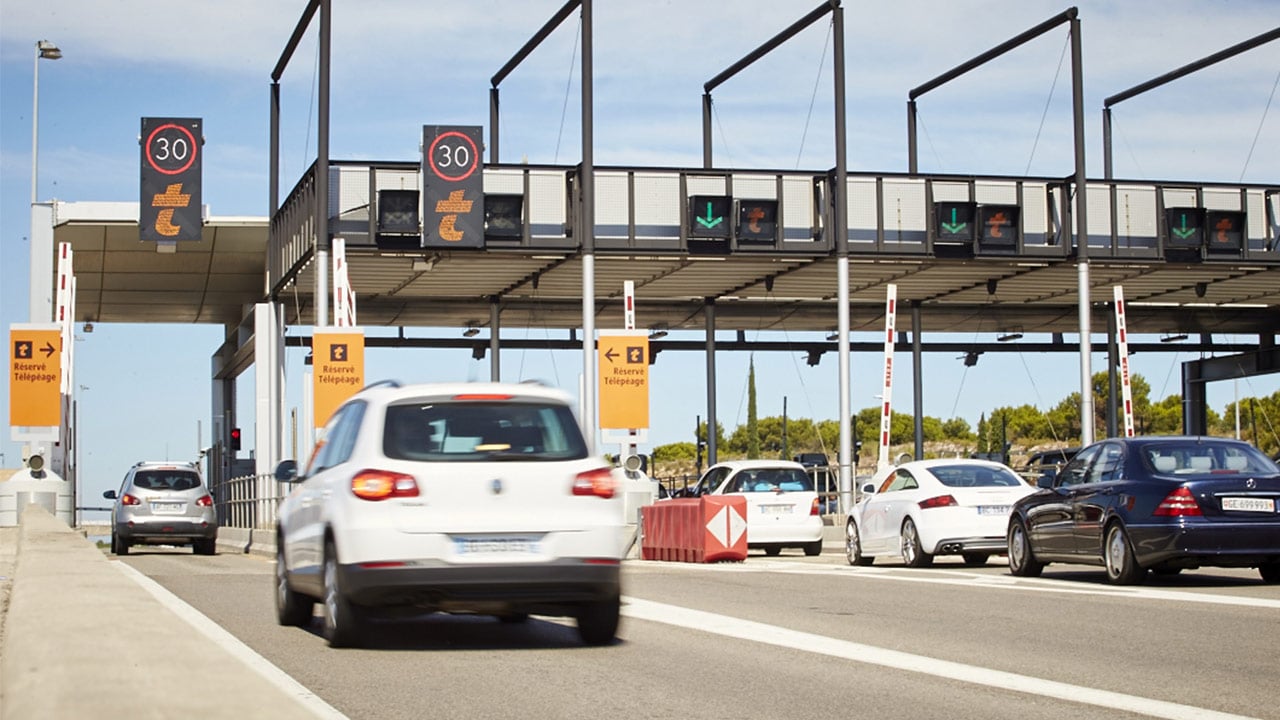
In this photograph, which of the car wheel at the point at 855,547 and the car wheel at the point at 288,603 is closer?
the car wheel at the point at 288,603

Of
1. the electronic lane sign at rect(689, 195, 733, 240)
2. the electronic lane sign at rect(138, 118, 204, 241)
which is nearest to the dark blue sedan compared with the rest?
the electronic lane sign at rect(689, 195, 733, 240)

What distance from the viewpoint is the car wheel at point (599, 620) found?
37.4ft

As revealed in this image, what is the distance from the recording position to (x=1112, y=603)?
1488 cm

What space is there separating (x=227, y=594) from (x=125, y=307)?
39.7 metres

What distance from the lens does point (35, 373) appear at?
32.0 meters

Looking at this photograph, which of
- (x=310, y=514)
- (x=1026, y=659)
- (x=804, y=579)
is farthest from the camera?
(x=804, y=579)

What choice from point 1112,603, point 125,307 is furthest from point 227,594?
point 125,307

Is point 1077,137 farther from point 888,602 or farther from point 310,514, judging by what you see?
point 310,514

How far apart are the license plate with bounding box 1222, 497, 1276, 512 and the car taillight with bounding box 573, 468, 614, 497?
26.0ft

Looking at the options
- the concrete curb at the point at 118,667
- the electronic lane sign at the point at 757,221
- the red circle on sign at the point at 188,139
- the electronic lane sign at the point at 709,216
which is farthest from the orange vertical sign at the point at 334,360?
the concrete curb at the point at 118,667

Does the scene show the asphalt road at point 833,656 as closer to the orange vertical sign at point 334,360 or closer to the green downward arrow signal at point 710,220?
the orange vertical sign at point 334,360

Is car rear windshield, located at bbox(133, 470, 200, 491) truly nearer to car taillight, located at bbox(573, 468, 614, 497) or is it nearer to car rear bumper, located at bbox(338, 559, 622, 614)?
car rear bumper, located at bbox(338, 559, 622, 614)

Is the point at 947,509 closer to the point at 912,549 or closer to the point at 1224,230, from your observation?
the point at 912,549

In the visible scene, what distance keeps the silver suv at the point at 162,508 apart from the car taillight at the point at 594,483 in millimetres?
22731
